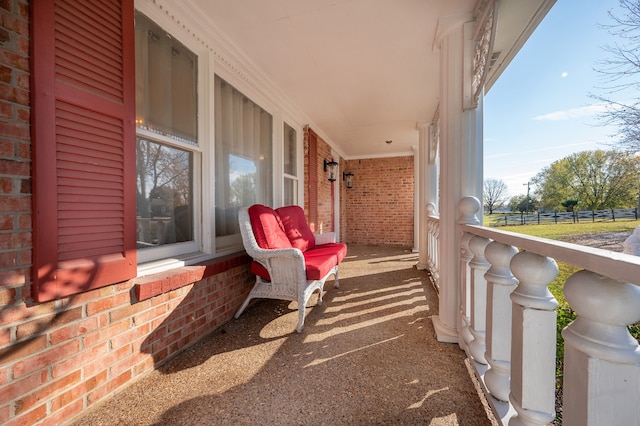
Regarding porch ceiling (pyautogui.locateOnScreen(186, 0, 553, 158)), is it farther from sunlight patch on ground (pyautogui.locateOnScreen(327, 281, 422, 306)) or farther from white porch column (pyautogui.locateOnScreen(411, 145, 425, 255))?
sunlight patch on ground (pyautogui.locateOnScreen(327, 281, 422, 306))

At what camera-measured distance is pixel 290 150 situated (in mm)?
4109

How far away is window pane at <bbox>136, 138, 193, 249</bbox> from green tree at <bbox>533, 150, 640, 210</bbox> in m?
2.22

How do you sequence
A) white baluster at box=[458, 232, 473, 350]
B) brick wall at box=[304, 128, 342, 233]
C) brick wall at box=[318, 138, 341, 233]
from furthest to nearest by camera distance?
brick wall at box=[318, 138, 341, 233], brick wall at box=[304, 128, 342, 233], white baluster at box=[458, 232, 473, 350]

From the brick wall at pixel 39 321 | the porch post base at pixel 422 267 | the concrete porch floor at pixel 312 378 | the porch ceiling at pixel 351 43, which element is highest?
the porch ceiling at pixel 351 43

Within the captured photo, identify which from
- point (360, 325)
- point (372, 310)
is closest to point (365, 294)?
point (372, 310)

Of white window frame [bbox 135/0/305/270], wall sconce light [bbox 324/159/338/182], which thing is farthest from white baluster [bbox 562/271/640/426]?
wall sconce light [bbox 324/159/338/182]

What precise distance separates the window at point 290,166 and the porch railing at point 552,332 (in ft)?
9.42

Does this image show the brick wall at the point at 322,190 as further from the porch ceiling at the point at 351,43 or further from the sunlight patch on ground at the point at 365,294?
the sunlight patch on ground at the point at 365,294

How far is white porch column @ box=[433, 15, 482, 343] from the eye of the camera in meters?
1.83

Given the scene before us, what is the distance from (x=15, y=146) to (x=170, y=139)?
0.89 metres

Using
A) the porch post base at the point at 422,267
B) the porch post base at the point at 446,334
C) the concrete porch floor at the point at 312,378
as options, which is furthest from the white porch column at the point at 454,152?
the porch post base at the point at 422,267

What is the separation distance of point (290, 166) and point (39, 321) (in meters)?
3.31

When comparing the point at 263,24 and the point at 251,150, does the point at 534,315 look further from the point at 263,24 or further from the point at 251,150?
the point at 251,150

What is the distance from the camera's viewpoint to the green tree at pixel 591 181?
83 cm
